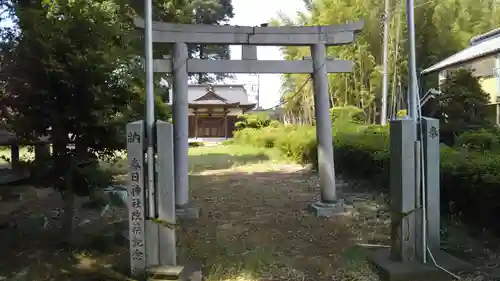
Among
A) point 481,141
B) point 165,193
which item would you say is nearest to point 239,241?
point 165,193

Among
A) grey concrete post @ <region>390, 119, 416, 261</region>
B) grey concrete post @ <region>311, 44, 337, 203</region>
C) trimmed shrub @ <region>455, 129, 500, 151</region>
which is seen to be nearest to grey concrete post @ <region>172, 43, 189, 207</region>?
grey concrete post @ <region>311, 44, 337, 203</region>

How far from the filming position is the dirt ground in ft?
13.2

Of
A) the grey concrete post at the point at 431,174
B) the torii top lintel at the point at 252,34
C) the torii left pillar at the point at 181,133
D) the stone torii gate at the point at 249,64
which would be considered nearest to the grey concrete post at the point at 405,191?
the grey concrete post at the point at 431,174

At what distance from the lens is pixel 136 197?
3701mm

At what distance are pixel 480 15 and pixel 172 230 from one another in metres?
23.4

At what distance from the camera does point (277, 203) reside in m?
7.39

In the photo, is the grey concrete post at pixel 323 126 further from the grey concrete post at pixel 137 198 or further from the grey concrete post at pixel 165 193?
the grey concrete post at pixel 137 198

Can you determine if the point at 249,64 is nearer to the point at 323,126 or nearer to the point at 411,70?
the point at 323,126

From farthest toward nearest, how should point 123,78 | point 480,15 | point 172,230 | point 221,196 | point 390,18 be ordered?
point 480,15 → point 390,18 → point 221,196 → point 123,78 → point 172,230

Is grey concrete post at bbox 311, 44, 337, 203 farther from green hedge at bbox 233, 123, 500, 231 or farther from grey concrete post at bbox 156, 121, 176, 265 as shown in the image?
grey concrete post at bbox 156, 121, 176, 265

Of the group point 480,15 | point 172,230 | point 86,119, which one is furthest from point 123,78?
point 480,15

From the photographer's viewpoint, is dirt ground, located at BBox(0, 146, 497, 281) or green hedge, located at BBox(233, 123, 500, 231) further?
green hedge, located at BBox(233, 123, 500, 231)

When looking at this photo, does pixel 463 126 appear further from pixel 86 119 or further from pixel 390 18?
pixel 390 18

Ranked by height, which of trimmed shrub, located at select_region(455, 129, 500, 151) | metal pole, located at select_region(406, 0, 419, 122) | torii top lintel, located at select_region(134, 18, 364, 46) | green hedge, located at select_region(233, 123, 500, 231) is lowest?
green hedge, located at select_region(233, 123, 500, 231)
